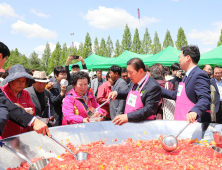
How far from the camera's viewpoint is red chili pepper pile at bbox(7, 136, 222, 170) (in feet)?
5.40

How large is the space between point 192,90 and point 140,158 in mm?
1098

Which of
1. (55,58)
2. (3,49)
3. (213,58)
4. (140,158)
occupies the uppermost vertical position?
(55,58)

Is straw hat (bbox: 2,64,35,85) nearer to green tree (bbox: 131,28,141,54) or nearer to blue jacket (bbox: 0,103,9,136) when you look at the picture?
blue jacket (bbox: 0,103,9,136)

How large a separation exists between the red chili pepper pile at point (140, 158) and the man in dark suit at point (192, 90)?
41cm

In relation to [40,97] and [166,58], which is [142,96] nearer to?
[40,97]

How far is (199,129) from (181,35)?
1506 inches

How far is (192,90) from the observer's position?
7.60 feet

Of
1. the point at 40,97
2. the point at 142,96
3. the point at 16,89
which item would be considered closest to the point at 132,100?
the point at 142,96

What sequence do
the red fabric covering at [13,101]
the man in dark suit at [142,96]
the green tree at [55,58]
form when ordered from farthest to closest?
the green tree at [55,58] → the man in dark suit at [142,96] → the red fabric covering at [13,101]

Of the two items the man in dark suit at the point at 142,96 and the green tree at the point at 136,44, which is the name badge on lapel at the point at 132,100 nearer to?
the man in dark suit at the point at 142,96

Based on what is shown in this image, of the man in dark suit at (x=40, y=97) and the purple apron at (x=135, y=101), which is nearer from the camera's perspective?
the purple apron at (x=135, y=101)

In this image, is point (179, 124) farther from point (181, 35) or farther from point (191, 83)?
point (181, 35)

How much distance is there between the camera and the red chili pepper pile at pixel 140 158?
1645mm

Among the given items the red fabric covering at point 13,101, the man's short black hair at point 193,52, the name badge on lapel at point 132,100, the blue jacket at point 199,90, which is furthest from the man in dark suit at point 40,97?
the man's short black hair at point 193,52
